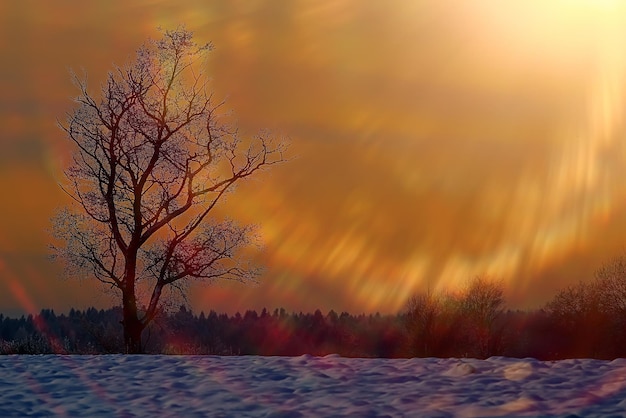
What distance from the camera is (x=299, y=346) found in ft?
121

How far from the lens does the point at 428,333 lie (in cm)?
2927

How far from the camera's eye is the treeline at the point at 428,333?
26.1 m

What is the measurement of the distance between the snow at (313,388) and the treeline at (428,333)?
12.9 metres

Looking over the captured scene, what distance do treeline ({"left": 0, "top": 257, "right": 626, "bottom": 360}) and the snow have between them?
12922 millimetres

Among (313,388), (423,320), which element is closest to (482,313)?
(423,320)

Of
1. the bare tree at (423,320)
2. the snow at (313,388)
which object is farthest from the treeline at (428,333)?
the snow at (313,388)

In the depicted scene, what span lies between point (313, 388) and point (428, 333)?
21508 mm

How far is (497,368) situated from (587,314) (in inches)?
1114

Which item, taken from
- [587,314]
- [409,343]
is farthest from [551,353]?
[409,343]

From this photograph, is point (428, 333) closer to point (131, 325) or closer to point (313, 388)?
point (131, 325)

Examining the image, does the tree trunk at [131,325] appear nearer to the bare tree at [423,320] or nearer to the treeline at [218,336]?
the treeline at [218,336]

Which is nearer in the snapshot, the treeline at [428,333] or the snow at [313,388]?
the snow at [313,388]

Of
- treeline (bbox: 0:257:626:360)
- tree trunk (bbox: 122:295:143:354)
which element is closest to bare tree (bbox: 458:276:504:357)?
treeline (bbox: 0:257:626:360)

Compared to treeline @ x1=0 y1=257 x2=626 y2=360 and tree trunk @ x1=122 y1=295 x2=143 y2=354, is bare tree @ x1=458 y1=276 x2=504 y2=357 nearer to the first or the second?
treeline @ x1=0 y1=257 x2=626 y2=360
